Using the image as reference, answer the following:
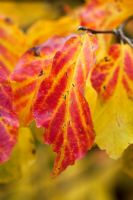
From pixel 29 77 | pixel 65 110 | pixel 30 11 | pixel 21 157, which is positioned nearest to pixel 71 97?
pixel 65 110

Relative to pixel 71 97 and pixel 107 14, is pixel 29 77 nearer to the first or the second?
pixel 71 97

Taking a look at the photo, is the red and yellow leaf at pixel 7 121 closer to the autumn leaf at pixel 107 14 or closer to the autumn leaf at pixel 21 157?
the autumn leaf at pixel 21 157

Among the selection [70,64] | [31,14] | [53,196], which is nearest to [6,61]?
[70,64]

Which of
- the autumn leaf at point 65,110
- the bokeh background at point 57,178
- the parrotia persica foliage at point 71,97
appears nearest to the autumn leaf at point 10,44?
the parrotia persica foliage at point 71,97

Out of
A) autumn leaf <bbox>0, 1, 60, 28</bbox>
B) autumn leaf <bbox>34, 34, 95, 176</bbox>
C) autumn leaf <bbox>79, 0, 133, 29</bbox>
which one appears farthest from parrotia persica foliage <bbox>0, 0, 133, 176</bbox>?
autumn leaf <bbox>0, 1, 60, 28</bbox>

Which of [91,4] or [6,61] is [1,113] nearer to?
[6,61]

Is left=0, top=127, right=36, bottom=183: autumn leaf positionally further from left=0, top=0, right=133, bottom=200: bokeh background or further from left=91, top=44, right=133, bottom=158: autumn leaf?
left=0, top=0, right=133, bottom=200: bokeh background
